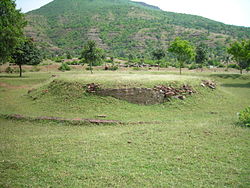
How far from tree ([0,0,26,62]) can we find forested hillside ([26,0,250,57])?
6024 cm

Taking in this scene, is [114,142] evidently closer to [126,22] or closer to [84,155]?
[84,155]

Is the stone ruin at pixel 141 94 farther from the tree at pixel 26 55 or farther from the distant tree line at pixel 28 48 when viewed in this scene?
the tree at pixel 26 55

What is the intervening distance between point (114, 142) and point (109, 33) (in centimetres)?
10306

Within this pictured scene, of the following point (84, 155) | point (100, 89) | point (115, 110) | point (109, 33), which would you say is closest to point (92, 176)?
point (84, 155)

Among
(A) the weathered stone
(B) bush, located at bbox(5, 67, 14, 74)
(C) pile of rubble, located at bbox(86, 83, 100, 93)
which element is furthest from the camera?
(B) bush, located at bbox(5, 67, 14, 74)

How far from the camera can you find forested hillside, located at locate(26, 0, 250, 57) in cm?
8962

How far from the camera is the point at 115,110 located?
1524 centimetres

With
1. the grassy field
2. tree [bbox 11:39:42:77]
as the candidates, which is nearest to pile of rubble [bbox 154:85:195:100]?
the grassy field

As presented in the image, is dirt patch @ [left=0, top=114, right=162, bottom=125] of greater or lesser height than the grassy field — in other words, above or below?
below

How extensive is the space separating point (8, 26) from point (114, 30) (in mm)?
92064

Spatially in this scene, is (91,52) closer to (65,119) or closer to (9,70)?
(9,70)

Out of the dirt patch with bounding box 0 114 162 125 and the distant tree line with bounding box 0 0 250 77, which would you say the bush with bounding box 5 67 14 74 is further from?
the dirt patch with bounding box 0 114 162 125

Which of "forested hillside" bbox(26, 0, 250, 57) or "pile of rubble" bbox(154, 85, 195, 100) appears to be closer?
"pile of rubble" bbox(154, 85, 195, 100)

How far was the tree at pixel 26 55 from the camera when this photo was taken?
33031 millimetres
